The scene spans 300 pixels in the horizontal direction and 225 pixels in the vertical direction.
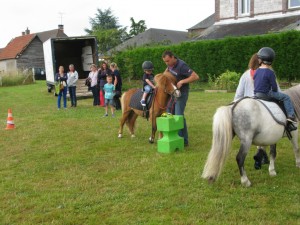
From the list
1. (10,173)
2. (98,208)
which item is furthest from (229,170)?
(10,173)

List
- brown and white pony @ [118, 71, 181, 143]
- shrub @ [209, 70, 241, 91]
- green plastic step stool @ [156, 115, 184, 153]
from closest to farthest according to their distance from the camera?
1. green plastic step stool @ [156, 115, 184, 153]
2. brown and white pony @ [118, 71, 181, 143]
3. shrub @ [209, 70, 241, 91]

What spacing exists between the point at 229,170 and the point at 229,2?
24.9 meters

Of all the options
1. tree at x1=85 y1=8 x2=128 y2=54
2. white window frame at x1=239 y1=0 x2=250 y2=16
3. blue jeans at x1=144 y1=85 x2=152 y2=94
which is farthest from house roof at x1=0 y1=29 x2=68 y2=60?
blue jeans at x1=144 y1=85 x2=152 y2=94

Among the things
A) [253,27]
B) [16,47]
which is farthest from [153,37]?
[253,27]

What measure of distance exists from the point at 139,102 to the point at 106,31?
5140 centimetres

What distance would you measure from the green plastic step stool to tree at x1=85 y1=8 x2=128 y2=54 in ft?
148

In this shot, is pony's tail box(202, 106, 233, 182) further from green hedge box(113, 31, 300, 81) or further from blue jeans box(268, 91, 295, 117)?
green hedge box(113, 31, 300, 81)

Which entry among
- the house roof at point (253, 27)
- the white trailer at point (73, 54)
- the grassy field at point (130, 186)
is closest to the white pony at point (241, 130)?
the grassy field at point (130, 186)

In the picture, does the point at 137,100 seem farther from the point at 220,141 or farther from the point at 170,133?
the point at 220,141

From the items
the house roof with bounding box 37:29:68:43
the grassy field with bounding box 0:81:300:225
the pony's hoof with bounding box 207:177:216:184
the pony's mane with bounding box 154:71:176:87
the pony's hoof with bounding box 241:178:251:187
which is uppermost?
the house roof with bounding box 37:29:68:43

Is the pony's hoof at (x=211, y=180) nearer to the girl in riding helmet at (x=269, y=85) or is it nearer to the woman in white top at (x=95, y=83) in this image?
the girl in riding helmet at (x=269, y=85)

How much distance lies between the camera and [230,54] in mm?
21172

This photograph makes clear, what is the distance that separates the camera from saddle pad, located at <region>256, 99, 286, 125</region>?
17.3ft

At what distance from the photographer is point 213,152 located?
5152 mm
